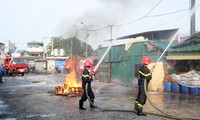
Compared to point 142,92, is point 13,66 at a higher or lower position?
higher

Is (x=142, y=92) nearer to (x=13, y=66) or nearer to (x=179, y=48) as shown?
(x=179, y=48)

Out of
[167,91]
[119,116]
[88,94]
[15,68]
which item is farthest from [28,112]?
[15,68]

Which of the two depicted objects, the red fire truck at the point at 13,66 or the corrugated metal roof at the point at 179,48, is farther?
the red fire truck at the point at 13,66

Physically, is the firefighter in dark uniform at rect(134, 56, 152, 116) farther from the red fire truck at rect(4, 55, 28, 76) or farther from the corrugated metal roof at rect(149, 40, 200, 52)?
the red fire truck at rect(4, 55, 28, 76)

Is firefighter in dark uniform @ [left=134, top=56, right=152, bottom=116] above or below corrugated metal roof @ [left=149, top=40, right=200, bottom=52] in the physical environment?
below

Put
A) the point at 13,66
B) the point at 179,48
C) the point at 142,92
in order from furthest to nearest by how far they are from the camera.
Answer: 1. the point at 13,66
2. the point at 179,48
3. the point at 142,92

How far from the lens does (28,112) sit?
409 inches

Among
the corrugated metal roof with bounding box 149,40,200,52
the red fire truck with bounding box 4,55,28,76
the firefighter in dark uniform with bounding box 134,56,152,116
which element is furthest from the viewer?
the red fire truck with bounding box 4,55,28,76

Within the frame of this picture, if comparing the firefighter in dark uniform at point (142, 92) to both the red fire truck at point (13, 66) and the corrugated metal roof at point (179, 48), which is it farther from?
the red fire truck at point (13, 66)

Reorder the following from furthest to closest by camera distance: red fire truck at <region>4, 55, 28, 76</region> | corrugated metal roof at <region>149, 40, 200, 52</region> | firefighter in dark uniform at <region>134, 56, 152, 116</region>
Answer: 1. red fire truck at <region>4, 55, 28, 76</region>
2. corrugated metal roof at <region>149, 40, 200, 52</region>
3. firefighter in dark uniform at <region>134, 56, 152, 116</region>

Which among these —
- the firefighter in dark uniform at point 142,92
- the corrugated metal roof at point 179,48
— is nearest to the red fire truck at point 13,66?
the corrugated metal roof at point 179,48

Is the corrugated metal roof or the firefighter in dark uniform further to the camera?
the corrugated metal roof

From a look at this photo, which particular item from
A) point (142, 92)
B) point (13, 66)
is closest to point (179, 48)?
point (142, 92)

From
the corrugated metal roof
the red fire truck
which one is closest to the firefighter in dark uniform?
the corrugated metal roof
